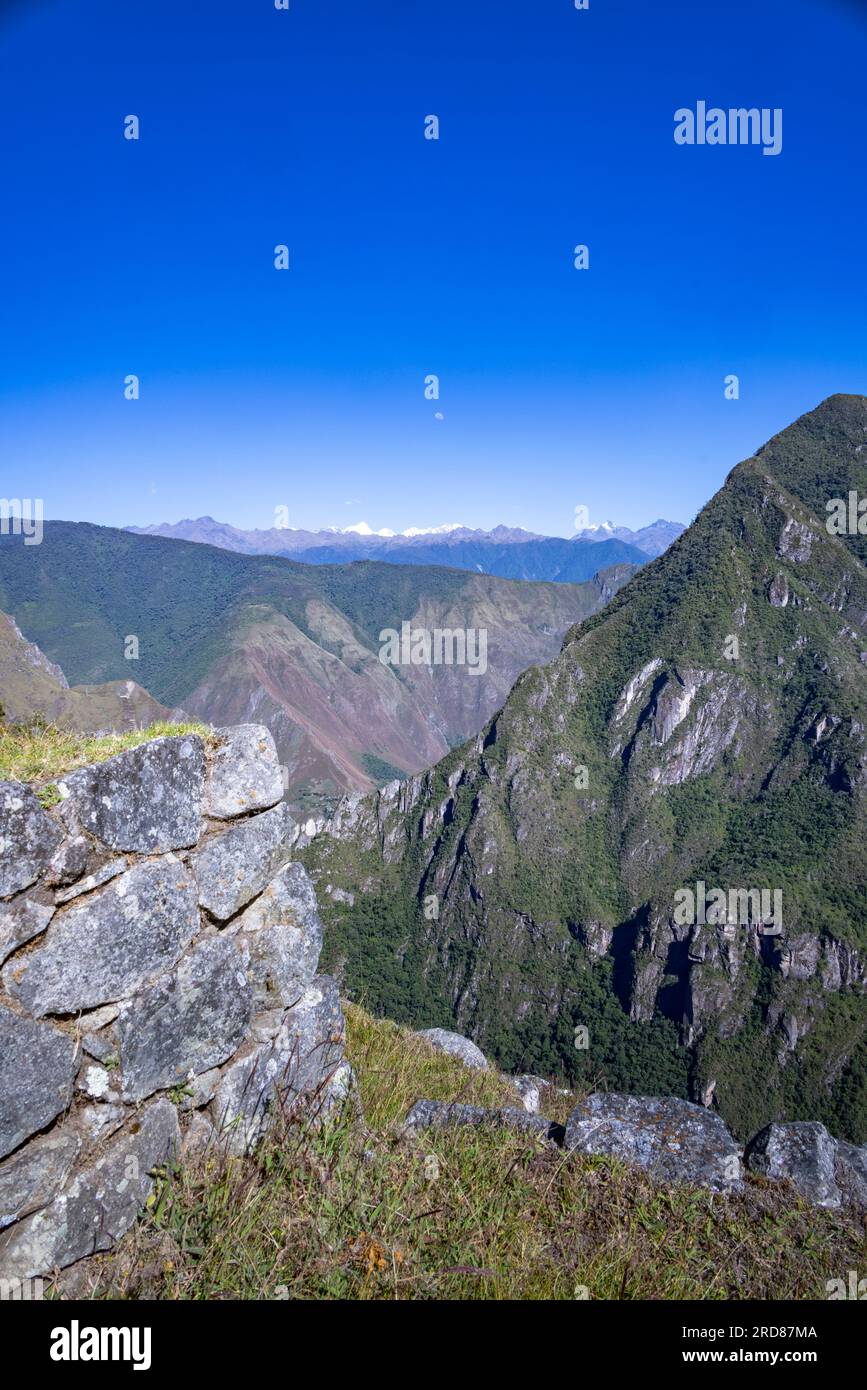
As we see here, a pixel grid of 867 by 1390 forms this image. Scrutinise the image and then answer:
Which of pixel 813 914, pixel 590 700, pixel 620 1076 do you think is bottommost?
pixel 620 1076

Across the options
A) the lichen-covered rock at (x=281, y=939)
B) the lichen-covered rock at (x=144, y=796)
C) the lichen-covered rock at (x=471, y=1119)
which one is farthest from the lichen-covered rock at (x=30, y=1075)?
the lichen-covered rock at (x=471, y=1119)

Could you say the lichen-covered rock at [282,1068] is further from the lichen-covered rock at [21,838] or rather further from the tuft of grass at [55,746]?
the tuft of grass at [55,746]

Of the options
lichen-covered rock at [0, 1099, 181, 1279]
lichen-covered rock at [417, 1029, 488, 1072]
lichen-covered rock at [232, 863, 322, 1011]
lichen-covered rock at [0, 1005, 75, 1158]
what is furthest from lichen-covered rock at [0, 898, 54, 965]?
lichen-covered rock at [417, 1029, 488, 1072]

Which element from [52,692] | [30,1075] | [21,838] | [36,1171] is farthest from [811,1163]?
[52,692]

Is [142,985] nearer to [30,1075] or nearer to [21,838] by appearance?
[30,1075]
